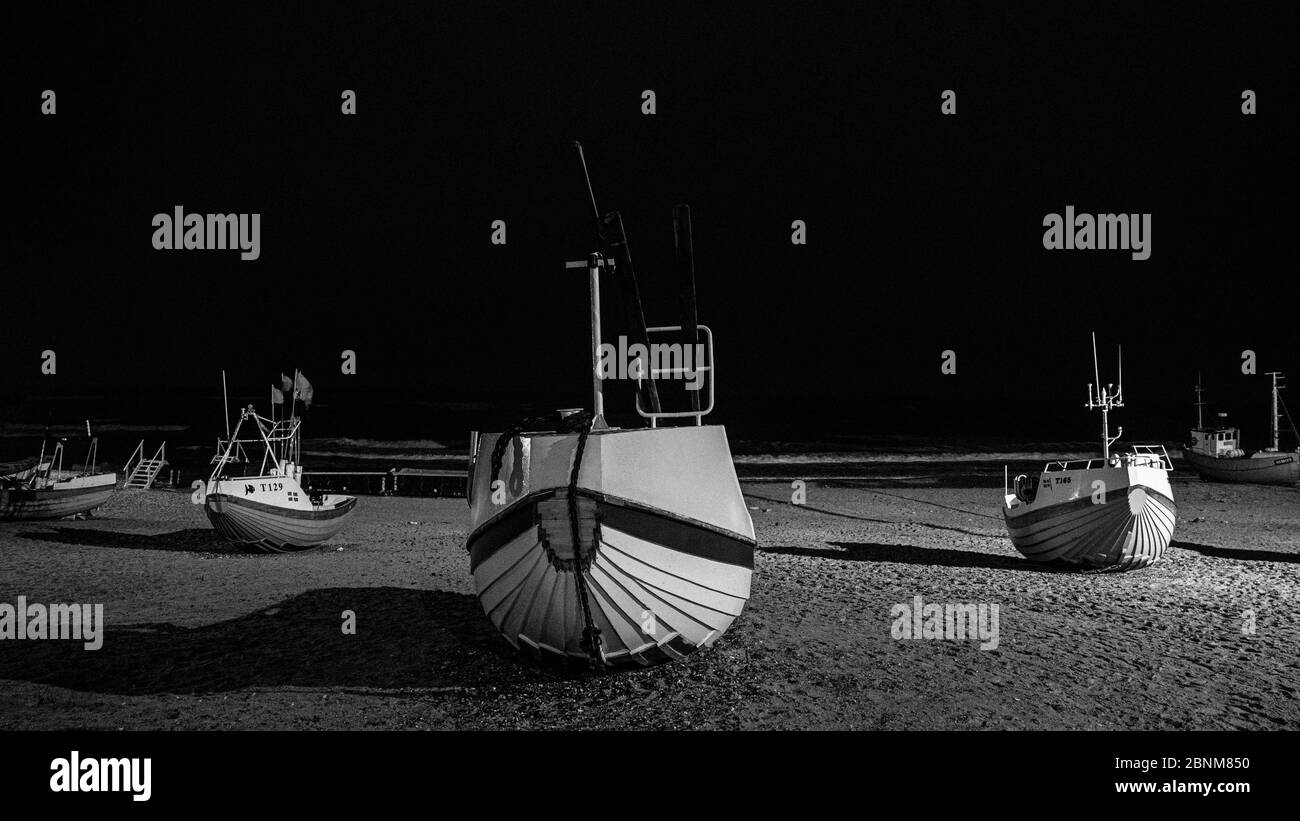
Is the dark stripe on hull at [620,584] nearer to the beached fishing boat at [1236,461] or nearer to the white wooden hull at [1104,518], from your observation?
the white wooden hull at [1104,518]

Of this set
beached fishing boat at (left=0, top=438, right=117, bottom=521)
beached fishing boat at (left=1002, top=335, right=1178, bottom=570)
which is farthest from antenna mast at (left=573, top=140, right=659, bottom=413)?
beached fishing boat at (left=0, top=438, right=117, bottom=521)

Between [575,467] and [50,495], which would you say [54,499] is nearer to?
[50,495]

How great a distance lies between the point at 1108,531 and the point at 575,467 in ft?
33.5

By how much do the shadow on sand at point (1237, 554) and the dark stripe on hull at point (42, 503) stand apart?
2533 cm

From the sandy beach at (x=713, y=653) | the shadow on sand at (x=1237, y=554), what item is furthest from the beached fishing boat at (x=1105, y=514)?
the shadow on sand at (x=1237, y=554)

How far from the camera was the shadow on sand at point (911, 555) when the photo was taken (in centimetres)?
1413

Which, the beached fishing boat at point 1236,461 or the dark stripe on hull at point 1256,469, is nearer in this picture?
the dark stripe on hull at point 1256,469

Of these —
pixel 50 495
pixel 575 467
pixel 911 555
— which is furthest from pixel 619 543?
pixel 50 495

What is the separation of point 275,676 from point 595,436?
4.20m

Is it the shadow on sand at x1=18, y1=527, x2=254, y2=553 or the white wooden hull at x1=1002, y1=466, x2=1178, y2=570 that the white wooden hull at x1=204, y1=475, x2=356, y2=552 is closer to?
the shadow on sand at x1=18, y1=527, x2=254, y2=553

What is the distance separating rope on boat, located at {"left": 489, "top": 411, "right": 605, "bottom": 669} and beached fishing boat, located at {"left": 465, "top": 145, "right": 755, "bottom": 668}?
0.04 ft

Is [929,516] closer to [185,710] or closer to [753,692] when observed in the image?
[753,692]

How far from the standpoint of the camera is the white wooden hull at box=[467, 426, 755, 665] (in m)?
6.18

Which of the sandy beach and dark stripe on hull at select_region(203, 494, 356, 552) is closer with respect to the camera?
the sandy beach
